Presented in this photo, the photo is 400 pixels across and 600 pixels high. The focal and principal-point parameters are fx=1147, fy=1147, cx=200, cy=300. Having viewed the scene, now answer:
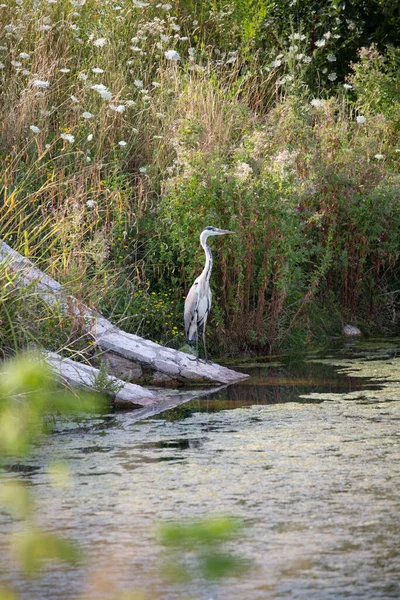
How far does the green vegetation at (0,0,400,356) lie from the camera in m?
8.38

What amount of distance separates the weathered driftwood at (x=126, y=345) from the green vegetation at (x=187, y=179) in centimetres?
12

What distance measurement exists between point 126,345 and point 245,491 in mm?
2897

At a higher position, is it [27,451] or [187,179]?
[187,179]

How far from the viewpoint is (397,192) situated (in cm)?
963

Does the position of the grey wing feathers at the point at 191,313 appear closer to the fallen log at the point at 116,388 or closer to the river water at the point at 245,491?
the fallen log at the point at 116,388

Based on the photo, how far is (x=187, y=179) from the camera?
8.59m

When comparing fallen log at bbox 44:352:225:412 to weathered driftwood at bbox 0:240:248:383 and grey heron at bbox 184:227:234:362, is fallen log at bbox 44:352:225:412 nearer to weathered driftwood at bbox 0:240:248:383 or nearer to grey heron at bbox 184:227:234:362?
weathered driftwood at bbox 0:240:248:383

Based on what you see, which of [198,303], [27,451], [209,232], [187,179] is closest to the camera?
[27,451]

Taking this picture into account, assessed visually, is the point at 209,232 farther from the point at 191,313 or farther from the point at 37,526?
the point at 37,526

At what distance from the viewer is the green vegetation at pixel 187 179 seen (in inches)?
330

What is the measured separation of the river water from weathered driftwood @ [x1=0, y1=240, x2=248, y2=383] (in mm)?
526

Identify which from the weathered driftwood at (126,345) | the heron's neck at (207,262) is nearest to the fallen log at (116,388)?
the weathered driftwood at (126,345)

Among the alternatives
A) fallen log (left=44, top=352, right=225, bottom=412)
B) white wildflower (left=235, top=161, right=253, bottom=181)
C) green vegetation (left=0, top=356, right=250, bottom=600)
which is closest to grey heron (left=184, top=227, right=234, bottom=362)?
white wildflower (left=235, top=161, right=253, bottom=181)

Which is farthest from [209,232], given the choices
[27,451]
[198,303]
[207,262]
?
[27,451]
